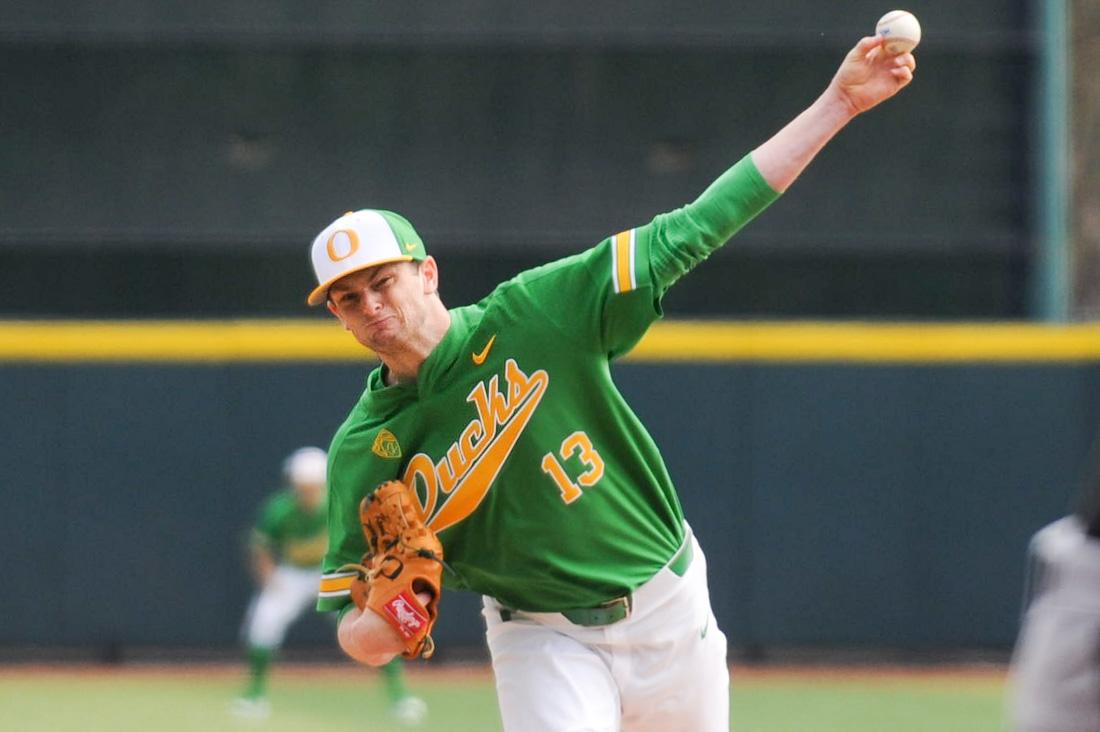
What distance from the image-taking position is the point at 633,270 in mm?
4371

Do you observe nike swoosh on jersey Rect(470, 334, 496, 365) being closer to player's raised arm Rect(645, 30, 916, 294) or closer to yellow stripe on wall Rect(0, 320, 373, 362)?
player's raised arm Rect(645, 30, 916, 294)

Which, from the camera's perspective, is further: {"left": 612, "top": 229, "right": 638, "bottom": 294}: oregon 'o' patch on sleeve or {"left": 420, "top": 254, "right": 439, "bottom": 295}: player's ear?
{"left": 420, "top": 254, "right": 439, "bottom": 295}: player's ear

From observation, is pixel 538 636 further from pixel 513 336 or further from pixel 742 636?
pixel 742 636

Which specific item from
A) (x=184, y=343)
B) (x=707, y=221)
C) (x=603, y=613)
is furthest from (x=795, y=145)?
(x=184, y=343)

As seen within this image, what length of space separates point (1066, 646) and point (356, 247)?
80.9 inches

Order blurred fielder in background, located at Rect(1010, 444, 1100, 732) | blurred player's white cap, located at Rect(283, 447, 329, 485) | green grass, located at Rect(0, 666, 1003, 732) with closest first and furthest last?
blurred fielder in background, located at Rect(1010, 444, 1100, 732)
green grass, located at Rect(0, 666, 1003, 732)
blurred player's white cap, located at Rect(283, 447, 329, 485)

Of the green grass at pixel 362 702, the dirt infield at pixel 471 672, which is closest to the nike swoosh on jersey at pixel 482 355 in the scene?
the green grass at pixel 362 702

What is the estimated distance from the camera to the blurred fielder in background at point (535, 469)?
14.4ft

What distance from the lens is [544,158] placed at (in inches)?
505

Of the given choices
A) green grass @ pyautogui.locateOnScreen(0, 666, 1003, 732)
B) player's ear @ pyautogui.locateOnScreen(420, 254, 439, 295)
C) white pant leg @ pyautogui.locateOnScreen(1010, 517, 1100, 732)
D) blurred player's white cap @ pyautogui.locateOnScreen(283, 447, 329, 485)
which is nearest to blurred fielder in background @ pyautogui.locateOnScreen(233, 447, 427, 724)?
blurred player's white cap @ pyautogui.locateOnScreen(283, 447, 329, 485)

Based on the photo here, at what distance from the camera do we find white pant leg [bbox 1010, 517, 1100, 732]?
286 centimetres

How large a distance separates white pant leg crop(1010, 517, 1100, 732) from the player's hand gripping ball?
5.84 ft

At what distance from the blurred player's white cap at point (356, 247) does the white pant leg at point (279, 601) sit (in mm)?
6692

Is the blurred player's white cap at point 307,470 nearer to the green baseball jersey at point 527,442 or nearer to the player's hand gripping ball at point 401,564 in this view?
the green baseball jersey at point 527,442
